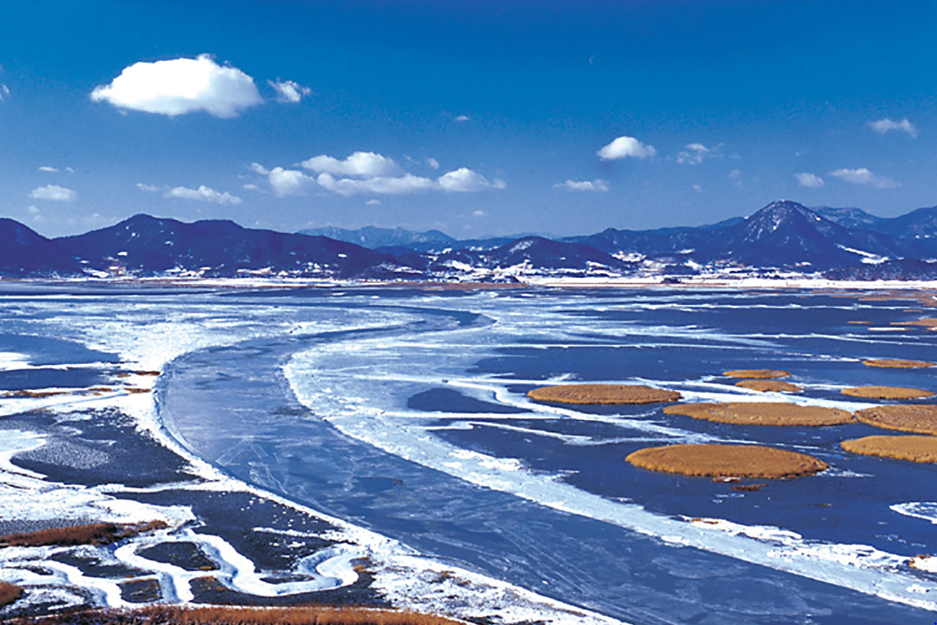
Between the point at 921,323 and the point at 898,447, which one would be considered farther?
the point at 921,323

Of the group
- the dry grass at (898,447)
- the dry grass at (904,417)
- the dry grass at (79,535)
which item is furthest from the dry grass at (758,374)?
the dry grass at (79,535)

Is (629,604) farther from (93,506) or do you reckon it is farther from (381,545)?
(93,506)

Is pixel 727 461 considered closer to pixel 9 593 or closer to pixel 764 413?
pixel 764 413

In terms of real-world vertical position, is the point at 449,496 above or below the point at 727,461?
below

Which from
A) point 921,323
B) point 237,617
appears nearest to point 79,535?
point 237,617

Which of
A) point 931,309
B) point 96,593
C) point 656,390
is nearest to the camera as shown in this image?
point 96,593

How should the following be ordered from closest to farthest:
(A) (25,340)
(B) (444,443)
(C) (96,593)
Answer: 1. (C) (96,593)
2. (B) (444,443)
3. (A) (25,340)

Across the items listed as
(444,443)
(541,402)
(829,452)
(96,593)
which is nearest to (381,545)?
(96,593)
